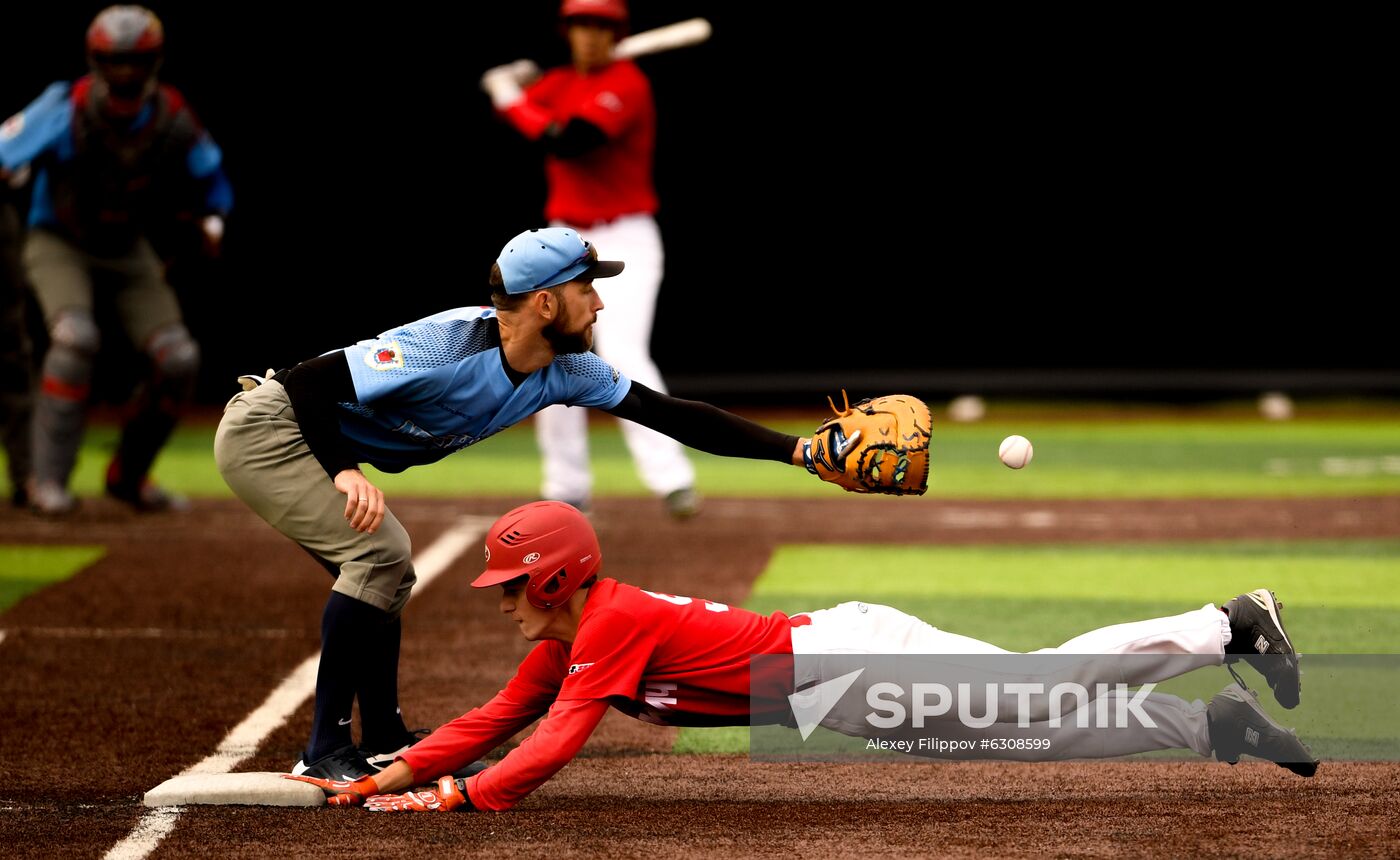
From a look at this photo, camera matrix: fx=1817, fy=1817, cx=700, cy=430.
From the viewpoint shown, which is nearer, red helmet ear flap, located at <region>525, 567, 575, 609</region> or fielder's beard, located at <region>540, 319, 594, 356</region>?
red helmet ear flap, located at <region>525, 567, 575, 609</region>

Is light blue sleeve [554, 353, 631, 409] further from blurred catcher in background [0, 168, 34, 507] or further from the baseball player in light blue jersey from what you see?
blurred catcher in background [0, 168, 34, 507]

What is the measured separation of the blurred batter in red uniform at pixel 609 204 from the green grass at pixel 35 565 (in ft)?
7.99

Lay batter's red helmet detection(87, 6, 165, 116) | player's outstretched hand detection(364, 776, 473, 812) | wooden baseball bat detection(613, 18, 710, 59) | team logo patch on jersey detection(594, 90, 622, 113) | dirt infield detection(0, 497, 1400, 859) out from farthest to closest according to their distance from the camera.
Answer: wooden baseball bat detection(613, 18, 710, 59), team logo patch on jersey detection(594, 90, 622, 113), batter's red helmet detection(87, 6, 165, 116), player's outstretched hand detection(364, 776, 473, 812), dirt infield detection(0, 497, 1400, 859)

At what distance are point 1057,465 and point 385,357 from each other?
855 cm

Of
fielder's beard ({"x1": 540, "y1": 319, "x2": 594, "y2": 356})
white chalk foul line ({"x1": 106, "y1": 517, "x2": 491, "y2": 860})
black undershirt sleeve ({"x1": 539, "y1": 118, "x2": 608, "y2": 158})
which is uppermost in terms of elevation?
black undershirt sleeve ({"x1": 539, "y1": 118, "x2": 608, "y2": 158})

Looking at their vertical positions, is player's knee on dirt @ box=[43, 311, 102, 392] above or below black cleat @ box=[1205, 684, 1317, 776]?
above

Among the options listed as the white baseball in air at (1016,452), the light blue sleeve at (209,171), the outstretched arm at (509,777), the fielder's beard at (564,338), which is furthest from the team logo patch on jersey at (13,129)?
the white baseball in air at (1016,452)

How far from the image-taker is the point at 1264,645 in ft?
16.3

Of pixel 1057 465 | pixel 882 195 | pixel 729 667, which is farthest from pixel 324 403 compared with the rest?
pixel 882 195

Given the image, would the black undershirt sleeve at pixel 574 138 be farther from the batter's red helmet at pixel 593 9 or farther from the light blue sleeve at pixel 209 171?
the light blue sleeve at pixel 209 171

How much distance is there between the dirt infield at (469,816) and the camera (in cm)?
441

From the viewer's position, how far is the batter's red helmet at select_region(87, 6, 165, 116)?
29.5 ft

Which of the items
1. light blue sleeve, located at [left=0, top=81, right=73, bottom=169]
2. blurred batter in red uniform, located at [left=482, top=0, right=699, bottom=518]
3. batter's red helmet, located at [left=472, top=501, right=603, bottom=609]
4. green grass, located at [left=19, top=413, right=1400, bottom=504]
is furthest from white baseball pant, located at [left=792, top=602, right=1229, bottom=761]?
green grass, located at [left=19, top=413, right=1400, bottom=504]

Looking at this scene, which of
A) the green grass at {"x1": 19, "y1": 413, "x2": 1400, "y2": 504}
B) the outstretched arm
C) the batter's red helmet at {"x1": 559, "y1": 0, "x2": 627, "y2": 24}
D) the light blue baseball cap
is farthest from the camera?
the green grass at {"x1": 19, "y1": 413, "x2": 1400, "y2": 504}
